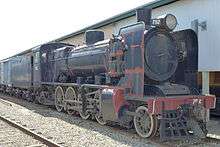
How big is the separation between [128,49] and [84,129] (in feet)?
8.72

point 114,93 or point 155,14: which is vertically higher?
point 155,14

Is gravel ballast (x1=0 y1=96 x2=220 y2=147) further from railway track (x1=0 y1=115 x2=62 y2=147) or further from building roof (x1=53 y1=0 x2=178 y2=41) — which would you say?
building roof (x1=53 y1=0 x2=178 y2=41)

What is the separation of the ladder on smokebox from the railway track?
98.8 inches

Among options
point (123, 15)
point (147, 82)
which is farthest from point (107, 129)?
point (123, 15)

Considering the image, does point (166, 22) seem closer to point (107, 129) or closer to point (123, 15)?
point (107, 129)

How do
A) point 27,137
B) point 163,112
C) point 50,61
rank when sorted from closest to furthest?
point 163,112 < point 27,137 < point 50,61

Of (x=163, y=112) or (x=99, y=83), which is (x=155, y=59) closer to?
(x=163, y=112)

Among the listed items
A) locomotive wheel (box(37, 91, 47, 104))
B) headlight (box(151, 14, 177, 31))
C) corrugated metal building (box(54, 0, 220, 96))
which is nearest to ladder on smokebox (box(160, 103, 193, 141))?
→ headlight (box(151, 14, 177, 31))

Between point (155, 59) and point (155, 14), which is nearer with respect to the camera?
point (155, 59)

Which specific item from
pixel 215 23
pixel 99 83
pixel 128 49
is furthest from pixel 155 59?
pixel 215 23

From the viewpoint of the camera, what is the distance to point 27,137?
9.41 metres

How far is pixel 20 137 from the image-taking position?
944 cm

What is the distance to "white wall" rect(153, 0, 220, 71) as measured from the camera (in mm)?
11883

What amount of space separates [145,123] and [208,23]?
4.74 metres
